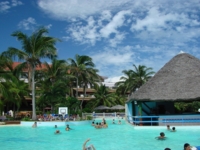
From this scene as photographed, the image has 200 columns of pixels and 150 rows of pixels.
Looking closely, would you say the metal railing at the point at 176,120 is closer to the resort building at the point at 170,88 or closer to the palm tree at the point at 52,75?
the resort building at the point at 170,88

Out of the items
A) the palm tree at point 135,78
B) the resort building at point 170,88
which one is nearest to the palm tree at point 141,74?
the palm tree at point 135,78

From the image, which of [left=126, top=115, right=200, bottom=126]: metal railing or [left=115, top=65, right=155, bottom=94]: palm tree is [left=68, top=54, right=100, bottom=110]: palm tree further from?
[left=126, top=115, right=200, bottom=126]: metal railing

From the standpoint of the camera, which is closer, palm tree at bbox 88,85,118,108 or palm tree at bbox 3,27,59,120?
palm tree at bbox 3,27,59,120

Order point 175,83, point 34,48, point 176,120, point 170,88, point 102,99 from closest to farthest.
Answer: point 176,120 → point 170,88 → point 175,83 → point 34,48 → point 102,99

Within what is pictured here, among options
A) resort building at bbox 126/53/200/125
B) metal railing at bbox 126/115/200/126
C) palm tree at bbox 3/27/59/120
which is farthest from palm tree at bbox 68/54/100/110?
metal railing at bbox 126/115/200/126

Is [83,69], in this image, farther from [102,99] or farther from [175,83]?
[175,83]

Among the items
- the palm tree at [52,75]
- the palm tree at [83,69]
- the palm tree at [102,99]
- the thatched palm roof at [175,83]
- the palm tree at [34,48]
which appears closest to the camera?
the thatched palm roof at [175,83]

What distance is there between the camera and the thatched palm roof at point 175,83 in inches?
821

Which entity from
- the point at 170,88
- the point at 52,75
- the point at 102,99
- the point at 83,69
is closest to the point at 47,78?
the point at 52,75

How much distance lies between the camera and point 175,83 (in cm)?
2227

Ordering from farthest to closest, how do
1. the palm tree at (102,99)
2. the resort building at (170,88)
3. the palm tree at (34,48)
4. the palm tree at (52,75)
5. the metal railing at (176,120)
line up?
1. the palm tree at (102,99)
2. the palm tree at (52,75)
3. the palm tree at (34,48)
4. the resort building at (170,88)
5. the metal railing at (176,120)

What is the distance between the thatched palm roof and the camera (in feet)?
68.4

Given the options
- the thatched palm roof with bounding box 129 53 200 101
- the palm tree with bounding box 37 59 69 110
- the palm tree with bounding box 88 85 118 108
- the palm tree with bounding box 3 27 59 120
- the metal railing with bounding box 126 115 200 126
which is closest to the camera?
the metal railing with bounding box 126 115 200 126

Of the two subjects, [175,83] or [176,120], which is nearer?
[176,120]
